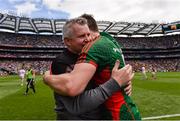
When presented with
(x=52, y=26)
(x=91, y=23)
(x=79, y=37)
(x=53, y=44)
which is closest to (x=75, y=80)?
(x=79, y=37)

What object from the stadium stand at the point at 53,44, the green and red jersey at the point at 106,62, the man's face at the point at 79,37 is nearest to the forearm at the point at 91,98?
the green and red jersey at the point at 106,62

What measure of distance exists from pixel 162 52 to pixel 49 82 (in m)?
109

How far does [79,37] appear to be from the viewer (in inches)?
131

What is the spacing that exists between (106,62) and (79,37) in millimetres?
369

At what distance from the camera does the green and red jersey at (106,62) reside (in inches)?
126

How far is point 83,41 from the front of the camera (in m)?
3.33

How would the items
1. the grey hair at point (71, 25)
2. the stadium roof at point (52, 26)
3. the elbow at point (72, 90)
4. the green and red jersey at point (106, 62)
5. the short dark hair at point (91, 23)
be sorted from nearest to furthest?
the elbow at point (72, 90) → the green and red jersey at point (106, 62) → the grey hair at point (71, 25) → the short dark hair at point (91, 23) → the stadium roof at point (52, 26)

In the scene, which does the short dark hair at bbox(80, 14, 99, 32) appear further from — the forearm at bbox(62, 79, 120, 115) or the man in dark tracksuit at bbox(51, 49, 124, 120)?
the forearm at bbox(62, 79, 120, 115)

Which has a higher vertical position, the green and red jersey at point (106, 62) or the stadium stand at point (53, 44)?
the green and red jersey at point (106, 62)

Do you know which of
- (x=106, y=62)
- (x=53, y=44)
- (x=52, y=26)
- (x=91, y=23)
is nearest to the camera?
A: (x=106, y=62)

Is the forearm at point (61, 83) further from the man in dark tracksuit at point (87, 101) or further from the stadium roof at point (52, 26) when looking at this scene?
the stadium roof at point (52, 26)

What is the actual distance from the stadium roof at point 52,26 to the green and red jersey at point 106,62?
3199 inches

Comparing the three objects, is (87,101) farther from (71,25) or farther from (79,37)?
(71,25)

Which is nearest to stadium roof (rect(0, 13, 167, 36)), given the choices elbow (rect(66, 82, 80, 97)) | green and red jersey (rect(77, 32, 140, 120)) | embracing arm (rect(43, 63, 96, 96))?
green and red jersey (rect(77, 32, 140, 120))
